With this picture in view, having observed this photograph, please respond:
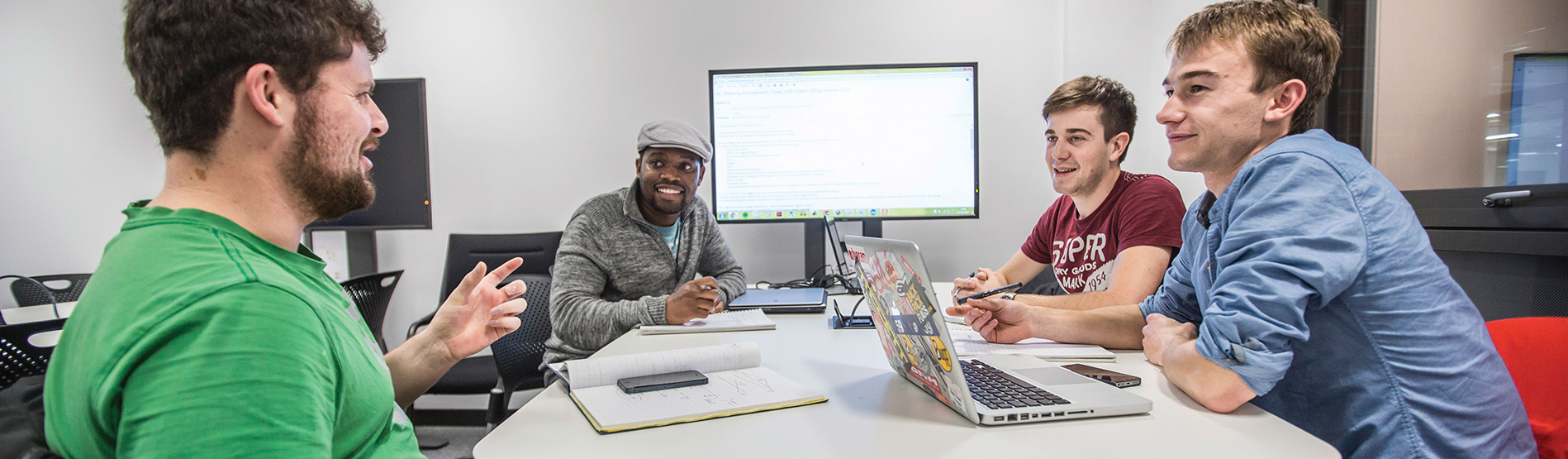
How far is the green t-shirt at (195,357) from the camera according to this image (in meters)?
0.51

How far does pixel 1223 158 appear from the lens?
3.61 feet

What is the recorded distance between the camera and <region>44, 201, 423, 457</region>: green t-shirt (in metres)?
0.51

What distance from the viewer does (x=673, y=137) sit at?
1.96 m

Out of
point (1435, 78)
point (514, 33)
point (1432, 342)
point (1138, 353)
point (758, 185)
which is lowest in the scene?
point (1138, 353)

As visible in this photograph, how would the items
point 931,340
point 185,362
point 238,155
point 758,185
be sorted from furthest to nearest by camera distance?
point 758,185 < point 931,340 < point 238,155 < point 185,362

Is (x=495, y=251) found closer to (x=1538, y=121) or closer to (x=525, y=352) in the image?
(x=525, y=352)

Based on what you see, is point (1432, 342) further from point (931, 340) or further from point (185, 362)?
point (185, 362)

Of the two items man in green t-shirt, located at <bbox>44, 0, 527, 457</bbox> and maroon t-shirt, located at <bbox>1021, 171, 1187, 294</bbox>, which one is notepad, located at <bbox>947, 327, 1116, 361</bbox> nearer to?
maroon t-shirt, located at <bbox>1021, 171, 1187, 294</bbox>

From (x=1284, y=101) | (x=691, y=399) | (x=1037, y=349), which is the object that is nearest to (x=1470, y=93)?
(x=1284, y=101)

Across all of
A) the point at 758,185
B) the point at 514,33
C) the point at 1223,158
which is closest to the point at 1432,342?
the point at 1223,158

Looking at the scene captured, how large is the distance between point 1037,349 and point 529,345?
4.94 feet

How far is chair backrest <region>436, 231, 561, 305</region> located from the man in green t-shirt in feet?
5.66

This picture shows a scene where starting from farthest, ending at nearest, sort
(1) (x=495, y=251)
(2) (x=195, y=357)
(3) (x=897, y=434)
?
(1) (x=495, y=251)
(3) (x=897, y=434)
(2) (x=195, y=357)

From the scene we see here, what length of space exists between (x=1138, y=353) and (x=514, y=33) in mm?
2638
